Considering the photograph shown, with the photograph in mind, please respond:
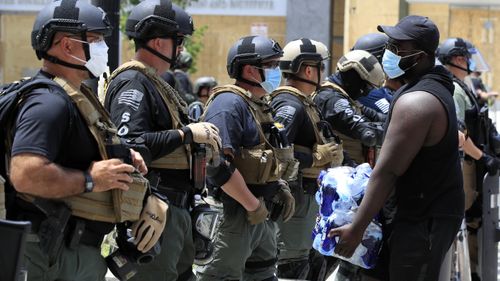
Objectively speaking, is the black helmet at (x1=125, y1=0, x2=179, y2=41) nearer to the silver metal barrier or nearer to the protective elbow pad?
the protective elbow pad

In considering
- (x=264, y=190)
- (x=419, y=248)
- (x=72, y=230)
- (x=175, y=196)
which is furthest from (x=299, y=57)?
(x=72, y=230)

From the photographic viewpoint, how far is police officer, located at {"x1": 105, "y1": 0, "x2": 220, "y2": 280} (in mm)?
4836

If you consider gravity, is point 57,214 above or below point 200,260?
above

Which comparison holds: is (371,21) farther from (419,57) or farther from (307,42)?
(419,57)

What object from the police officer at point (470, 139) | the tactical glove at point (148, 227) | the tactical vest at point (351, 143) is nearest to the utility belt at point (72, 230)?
the tactical glove at point (148, 227)

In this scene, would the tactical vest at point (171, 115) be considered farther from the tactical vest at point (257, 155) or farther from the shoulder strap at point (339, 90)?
the shoulder strap at point (339, 90)

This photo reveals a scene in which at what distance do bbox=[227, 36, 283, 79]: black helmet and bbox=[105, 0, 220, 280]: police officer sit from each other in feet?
3.28

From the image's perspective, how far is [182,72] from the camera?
14.4 m

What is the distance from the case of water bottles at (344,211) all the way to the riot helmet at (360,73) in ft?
9.18

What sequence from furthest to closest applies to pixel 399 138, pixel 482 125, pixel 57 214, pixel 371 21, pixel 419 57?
pixel 371 21
pixel 482 125
pixel 419 57
pixel 399 138
pixel 57 214

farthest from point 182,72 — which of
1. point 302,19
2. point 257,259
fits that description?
point 257,259

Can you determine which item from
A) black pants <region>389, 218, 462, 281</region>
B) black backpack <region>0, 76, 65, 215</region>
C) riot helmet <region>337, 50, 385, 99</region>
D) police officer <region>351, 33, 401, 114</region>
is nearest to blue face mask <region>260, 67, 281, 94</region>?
riot helmet <region>337, 50, 385, 99</region>

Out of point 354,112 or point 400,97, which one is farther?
point 354,112

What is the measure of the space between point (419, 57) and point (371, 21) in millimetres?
12685
